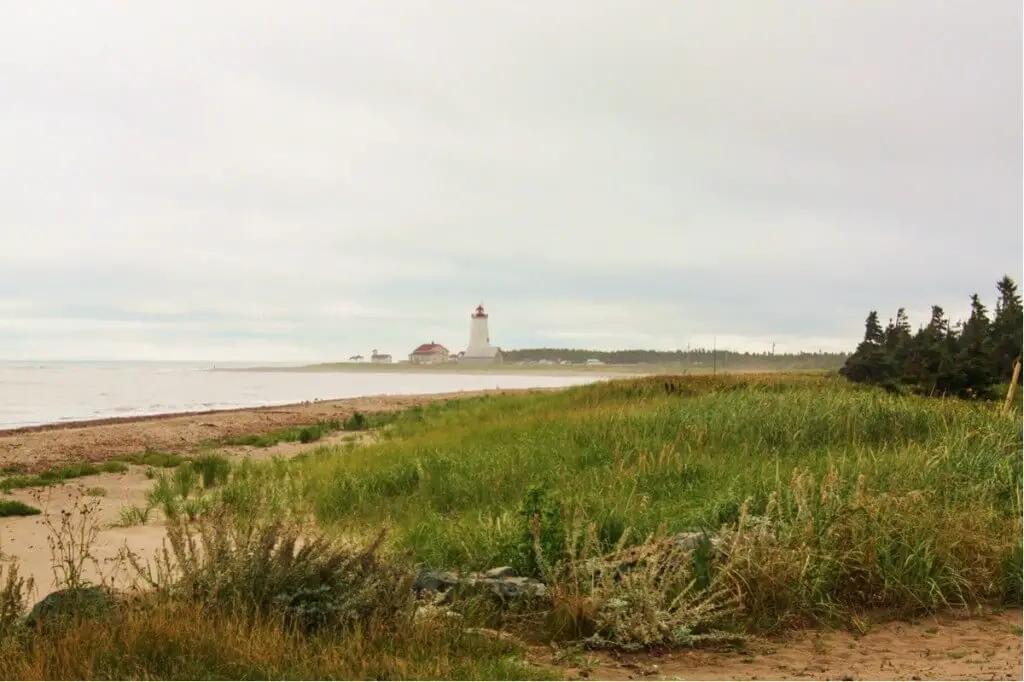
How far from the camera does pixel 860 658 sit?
520 cm

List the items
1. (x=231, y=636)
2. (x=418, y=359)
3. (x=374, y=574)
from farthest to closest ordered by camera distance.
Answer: (x=418, y=359)
(x=374, y=574)
(x=231, y=636)

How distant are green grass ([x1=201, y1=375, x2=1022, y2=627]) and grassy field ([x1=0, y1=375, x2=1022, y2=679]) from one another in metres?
0.03

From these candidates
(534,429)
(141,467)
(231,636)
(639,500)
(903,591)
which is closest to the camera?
(231,636)

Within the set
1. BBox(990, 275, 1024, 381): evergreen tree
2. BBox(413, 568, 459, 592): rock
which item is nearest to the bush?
BBox(413, 568, 459, 592): rock

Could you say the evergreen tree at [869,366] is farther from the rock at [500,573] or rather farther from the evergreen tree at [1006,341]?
the rock at [500,573]

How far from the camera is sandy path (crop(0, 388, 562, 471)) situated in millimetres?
18328

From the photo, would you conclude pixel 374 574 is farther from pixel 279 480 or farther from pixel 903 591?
pixel 279 480

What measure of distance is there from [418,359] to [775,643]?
148401 mm

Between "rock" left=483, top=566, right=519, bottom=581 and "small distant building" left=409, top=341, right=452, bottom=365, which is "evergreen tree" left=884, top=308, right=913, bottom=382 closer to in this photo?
"rock" left=483, top=566, right=519, bottom=581

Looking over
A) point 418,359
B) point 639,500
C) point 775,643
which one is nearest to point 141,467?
point 639,500

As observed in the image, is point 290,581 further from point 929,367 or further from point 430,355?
point 430,355

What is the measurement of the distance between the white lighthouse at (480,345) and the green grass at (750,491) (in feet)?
400

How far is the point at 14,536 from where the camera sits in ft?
30.7

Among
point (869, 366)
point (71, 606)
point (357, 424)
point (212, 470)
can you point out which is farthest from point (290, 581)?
point (869, 366)
